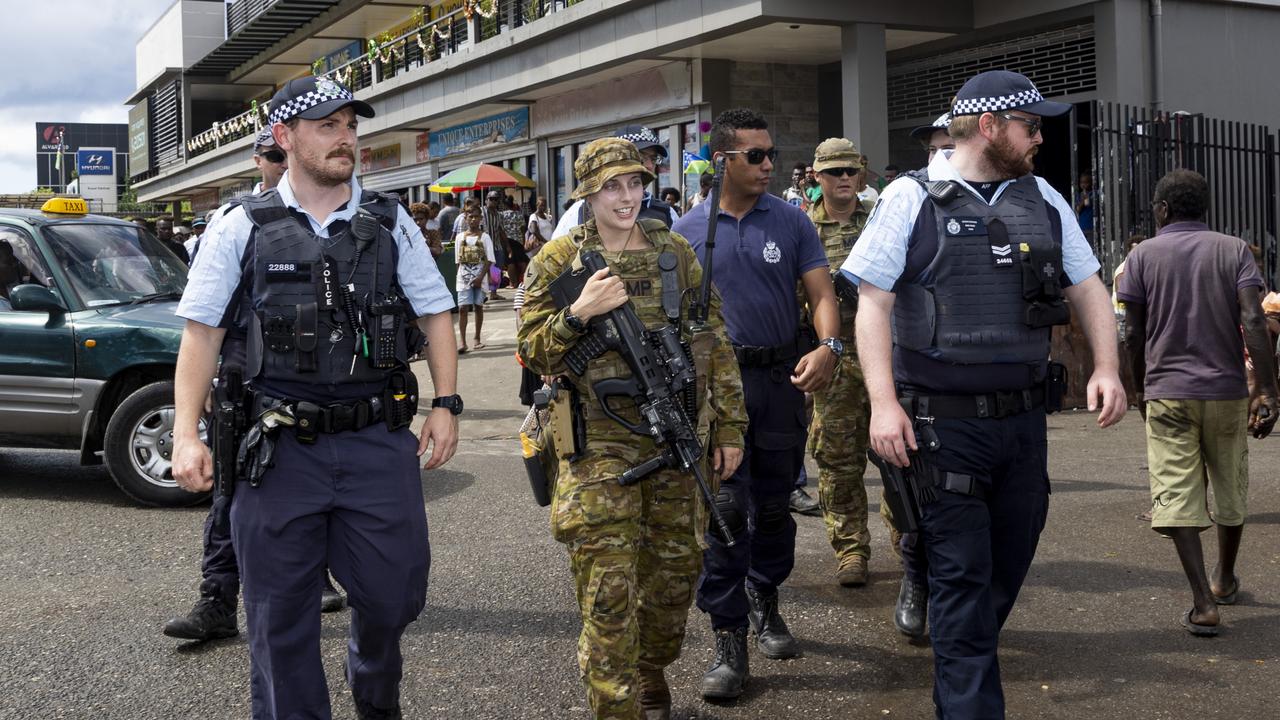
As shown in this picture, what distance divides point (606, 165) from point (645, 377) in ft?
2.28

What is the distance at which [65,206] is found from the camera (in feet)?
29.9

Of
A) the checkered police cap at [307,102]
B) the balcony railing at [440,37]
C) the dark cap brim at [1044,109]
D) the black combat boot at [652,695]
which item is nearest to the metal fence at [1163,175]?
the dark cap brim at [1044,109]

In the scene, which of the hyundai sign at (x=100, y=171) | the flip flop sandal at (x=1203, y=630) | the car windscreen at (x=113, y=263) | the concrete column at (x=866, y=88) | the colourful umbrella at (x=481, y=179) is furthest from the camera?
the hyundai sign at (x=100, y=171)

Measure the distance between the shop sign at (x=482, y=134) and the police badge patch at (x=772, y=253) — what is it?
22352 millimetres

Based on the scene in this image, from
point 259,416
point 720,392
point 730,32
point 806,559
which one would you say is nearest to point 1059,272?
point 720,392

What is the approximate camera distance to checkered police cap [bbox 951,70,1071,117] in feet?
13.2

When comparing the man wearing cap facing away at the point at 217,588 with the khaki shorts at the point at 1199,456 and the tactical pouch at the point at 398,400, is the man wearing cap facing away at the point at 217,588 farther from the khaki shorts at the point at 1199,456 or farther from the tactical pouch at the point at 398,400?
the khaki shorts at the point at 1199,456

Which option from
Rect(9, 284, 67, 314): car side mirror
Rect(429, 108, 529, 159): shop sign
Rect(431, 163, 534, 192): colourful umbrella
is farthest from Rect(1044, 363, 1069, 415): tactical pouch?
Rect(429, 108, 529, 159): shop sign

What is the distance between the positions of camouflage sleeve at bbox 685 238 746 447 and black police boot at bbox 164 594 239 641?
2317 millimetres

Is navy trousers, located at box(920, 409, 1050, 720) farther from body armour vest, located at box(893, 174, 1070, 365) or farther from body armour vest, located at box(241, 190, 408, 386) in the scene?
body armour vest, located at box(241, 190, 408, 386)

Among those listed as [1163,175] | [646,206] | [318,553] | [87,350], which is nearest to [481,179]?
[1163,175]

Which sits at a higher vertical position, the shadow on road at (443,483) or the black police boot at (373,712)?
the shadow on road at (443,483)

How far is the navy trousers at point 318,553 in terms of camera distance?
3.68 m

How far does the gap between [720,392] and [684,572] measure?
1.98 feet
